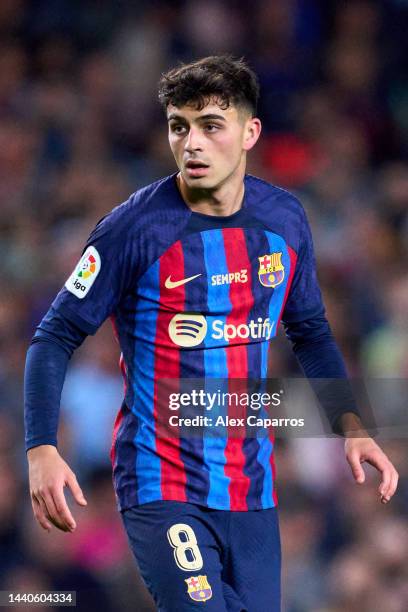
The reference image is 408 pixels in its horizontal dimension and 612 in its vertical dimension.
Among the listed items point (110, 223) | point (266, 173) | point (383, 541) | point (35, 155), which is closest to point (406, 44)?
point (266, 173)

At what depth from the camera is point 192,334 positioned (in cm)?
315

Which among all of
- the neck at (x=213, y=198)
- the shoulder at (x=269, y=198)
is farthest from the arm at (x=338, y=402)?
the neck at (x=213, y=198)

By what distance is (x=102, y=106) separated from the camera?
23.0 feet

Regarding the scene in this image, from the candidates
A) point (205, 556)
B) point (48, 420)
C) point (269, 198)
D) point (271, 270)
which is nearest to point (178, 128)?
point (269, 198)

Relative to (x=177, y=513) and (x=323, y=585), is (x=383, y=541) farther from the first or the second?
(x=177, y=513)

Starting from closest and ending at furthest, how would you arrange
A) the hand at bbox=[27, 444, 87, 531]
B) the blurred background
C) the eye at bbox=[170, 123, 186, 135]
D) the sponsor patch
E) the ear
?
the hand at bbox=[27, 444, 87, 531] → the sponsor patch → the eye at bbox=[170, 123, 186, 135] → the ear → the blurred background

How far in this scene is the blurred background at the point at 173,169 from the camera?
520 cm

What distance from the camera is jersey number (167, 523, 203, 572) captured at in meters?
2.96

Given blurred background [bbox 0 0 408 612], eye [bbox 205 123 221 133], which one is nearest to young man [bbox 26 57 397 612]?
eye [bbox 205 123 221 133]

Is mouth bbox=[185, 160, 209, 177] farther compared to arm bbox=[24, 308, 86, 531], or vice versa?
mouth bbox=[185, 160, 209, 177]

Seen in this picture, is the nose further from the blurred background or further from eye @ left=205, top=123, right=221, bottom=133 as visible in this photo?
the blurred background

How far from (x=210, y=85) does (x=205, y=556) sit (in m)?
1.30

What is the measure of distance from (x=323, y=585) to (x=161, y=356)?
238cm

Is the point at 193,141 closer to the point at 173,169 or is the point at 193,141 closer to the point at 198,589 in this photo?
the point at 198,589
